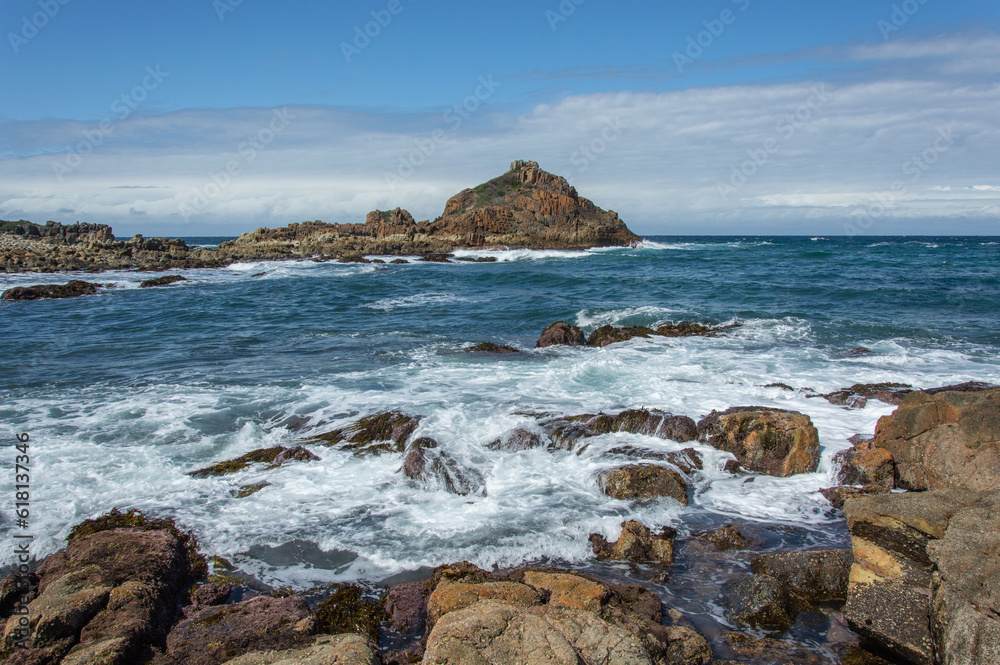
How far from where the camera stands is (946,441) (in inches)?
264

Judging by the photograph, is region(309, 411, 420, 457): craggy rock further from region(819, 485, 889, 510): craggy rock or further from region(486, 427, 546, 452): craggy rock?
region(819, 485, 889, 510): craggy rock

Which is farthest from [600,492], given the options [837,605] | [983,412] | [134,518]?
[134,518]

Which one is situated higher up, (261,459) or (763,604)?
(261,459)

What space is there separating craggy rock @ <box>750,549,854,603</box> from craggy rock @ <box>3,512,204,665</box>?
5430 millimetres

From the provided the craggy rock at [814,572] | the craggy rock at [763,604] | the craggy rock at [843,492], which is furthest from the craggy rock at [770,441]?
the craggy rock at [763,604]

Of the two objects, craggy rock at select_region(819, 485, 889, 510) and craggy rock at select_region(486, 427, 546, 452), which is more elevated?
craggy rock at select_region(486, 427, 546, 452)

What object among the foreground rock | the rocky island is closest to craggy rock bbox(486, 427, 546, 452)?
the foreground rock

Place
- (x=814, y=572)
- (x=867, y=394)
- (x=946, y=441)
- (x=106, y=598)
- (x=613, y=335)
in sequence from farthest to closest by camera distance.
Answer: (x=613, y=335) < (x=867, y=394) < (x=946, y=441) < (x=814, y=572) < (x=106, y=598)

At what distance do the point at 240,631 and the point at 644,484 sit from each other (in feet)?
15.5

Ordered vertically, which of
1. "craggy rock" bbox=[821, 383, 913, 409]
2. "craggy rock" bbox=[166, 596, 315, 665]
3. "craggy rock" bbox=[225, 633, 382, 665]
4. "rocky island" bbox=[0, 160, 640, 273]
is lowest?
"craggy rock" bbox=[166, 596, 315, 665]

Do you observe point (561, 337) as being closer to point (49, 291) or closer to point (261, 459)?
point (261, 459)

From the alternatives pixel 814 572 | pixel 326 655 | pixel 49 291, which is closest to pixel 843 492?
pixel 814 572

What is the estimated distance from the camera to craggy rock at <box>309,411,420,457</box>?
8.45 meters

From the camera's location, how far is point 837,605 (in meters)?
5.02
